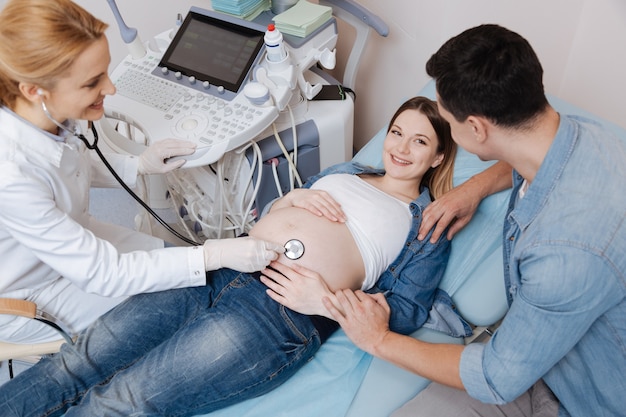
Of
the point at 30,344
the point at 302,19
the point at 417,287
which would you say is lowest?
the point at 30,344

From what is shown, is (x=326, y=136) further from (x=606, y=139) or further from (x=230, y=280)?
(x=606, y=139)

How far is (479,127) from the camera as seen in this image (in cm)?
103

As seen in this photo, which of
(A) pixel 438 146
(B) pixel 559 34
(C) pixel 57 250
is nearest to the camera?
(C) pixel 57 250

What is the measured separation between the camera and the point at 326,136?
5.95 ft

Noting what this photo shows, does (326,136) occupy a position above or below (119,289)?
above

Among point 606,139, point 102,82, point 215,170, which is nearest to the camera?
point 606,139

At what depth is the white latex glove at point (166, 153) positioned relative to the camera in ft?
5.06

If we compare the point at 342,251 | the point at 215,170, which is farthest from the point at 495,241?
the point at 215,170

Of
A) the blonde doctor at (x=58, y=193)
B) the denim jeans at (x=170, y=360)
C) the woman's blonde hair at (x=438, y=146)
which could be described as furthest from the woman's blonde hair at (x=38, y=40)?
the woman's blonde hair at (x=438, y=146)

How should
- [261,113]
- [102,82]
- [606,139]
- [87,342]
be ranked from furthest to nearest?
1. [261,113]
2. [87,342]
3. [102,82]
4. [606,139]

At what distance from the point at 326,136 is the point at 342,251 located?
483mm

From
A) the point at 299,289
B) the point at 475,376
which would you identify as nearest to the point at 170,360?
the point at 299,289

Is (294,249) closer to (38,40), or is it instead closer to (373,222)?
(373,222)

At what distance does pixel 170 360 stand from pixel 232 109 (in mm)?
723
